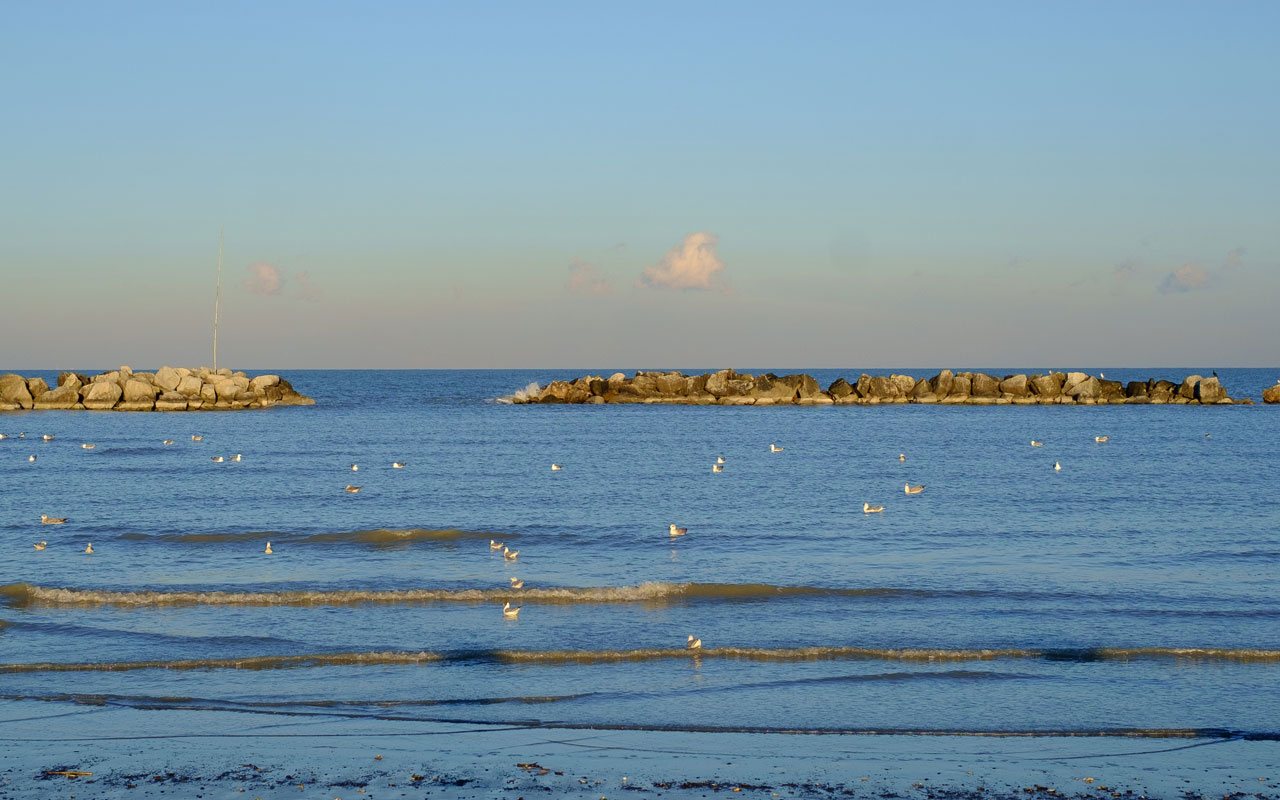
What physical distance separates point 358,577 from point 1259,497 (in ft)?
88.7

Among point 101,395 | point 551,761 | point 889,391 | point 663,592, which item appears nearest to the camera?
point 551,761

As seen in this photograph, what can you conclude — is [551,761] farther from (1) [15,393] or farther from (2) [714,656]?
(1) [15,393]

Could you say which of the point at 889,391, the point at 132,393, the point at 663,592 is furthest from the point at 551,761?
the point at 889,391

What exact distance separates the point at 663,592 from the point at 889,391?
8133 centimetres

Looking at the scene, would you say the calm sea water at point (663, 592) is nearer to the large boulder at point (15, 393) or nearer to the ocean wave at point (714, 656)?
the ocean wave at point (714, 656)

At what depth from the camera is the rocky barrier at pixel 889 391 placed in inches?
3722

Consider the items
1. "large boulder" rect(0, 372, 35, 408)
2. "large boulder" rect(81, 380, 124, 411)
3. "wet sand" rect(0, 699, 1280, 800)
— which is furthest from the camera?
"large boulder" rect(0, 372, 35, 408)

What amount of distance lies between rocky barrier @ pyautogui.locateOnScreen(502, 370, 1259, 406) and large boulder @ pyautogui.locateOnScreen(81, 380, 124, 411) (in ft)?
112

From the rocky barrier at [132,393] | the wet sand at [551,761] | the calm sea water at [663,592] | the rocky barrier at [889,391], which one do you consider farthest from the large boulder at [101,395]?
A: the wet sand at [551,761]

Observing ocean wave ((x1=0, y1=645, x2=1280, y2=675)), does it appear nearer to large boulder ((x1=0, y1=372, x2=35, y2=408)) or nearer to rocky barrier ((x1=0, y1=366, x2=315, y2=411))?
rocky barrier ((x1=0, y1=366, x2=315, y2=411))

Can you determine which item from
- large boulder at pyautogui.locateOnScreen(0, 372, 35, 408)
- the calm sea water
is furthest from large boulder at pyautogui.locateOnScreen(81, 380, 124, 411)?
the calm sea water

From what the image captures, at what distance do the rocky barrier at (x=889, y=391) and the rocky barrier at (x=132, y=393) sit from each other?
26792 mm

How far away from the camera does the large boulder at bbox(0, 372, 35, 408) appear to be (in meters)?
86.4

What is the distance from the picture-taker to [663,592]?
20.2 metres
